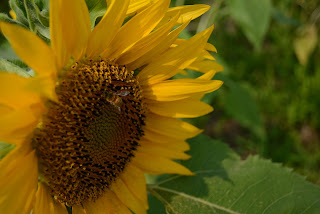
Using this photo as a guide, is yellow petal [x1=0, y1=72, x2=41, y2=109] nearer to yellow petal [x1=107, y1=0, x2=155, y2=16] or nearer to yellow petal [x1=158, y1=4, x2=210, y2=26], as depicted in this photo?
yellow petal [x1=107, y1=0, x2=155, y2=16]

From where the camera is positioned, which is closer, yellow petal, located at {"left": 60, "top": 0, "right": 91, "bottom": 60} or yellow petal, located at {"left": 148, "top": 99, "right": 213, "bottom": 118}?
yellow petal, located at {"left": 60, "top": 0, "right": 91, "bottom": 60}

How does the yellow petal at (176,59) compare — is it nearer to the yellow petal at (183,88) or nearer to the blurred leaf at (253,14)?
the yellow petal at (183,88)

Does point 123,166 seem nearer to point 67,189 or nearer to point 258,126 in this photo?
point 67,189

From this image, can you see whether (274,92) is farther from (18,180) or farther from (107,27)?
(18,180)

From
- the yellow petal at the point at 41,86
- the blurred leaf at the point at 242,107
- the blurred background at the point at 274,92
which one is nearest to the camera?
the yellow petal at the point at 41,86

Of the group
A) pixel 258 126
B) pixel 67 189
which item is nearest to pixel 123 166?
pixel 67 189

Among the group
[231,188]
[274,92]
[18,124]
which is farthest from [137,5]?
[274,92]

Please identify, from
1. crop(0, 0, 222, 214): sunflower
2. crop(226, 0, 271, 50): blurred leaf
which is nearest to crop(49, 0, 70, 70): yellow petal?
crop(0, 0, 222, 214): sunflower

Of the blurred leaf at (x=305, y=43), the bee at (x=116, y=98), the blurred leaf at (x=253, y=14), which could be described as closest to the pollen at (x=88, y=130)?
the bee at (x=116, y=98)
